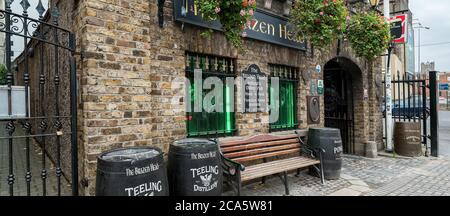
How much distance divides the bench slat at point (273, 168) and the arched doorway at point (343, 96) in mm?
3699

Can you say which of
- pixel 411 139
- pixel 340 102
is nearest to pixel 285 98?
pixel 340 102

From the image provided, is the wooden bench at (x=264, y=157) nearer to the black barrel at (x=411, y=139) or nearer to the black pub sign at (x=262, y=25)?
the black pub sign at (x=262, y=25)

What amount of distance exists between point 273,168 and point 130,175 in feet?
8.08

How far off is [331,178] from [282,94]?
188cm

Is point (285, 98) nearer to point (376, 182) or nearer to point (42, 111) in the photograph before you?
point (376, 182)

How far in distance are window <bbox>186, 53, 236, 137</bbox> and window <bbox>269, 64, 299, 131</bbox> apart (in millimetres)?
1092

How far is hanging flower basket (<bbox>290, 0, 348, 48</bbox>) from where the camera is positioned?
5.01m

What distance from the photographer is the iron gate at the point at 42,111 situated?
2945mm

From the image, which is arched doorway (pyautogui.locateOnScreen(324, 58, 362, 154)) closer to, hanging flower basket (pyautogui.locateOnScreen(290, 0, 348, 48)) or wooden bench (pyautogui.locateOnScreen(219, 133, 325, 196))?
hanging flower basket (pyautogui.locateOnScreen(290, 0, 348, 48))

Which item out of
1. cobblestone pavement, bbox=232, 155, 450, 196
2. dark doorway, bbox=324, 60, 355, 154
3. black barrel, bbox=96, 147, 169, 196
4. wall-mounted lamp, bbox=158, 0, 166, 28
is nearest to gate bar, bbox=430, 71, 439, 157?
cobblestone pavement, bbox=232, 155, 450, 196

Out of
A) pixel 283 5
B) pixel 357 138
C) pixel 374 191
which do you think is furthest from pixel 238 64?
pixel 357 138

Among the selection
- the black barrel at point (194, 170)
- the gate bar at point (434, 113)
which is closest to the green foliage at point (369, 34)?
the gate bar at point (434, 113)

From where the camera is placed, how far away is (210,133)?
4.54 metres
